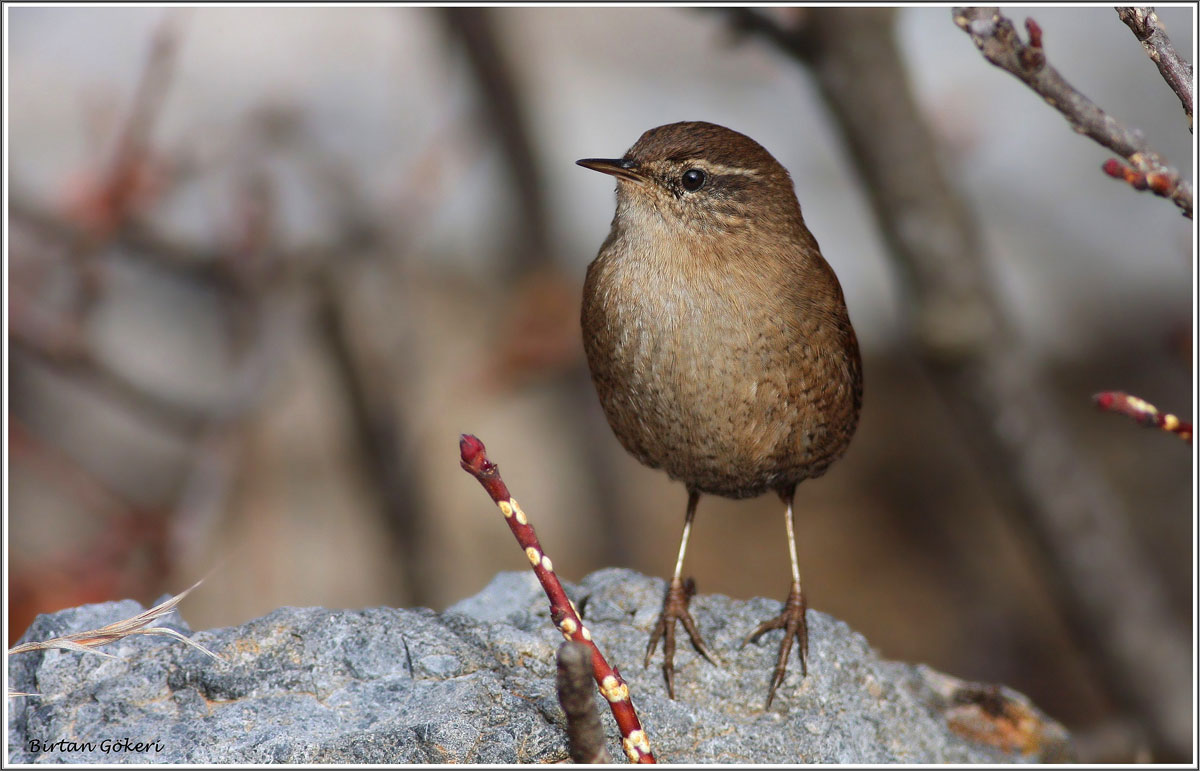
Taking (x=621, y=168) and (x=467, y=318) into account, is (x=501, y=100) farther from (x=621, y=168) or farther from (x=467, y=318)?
(x=621, y=168)

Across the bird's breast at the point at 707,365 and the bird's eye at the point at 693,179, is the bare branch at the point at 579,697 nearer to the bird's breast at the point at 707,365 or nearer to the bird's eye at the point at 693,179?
the bird's breast at the point at 707,365

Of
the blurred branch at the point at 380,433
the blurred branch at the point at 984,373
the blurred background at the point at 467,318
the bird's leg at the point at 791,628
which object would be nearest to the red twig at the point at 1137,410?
the bird's leg at the point at 791,628

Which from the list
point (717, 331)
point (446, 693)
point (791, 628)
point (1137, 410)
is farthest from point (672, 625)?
point (1137, 410)

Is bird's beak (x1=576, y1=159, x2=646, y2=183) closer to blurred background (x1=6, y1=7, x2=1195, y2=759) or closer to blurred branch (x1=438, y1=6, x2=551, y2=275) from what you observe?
blurred background (x1=6, y1=7, x2=1195, y2=759)

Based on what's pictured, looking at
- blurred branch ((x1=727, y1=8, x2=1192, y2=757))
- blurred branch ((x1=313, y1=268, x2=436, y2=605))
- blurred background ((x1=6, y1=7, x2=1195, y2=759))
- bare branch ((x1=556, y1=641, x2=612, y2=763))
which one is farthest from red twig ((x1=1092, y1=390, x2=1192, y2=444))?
blurred branch ((x1=313, y1=268, x2=436, y2=605))

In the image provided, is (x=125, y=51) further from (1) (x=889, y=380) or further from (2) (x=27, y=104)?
(1) (x=889, y=380)

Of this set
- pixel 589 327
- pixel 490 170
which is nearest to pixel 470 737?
pixel 589 327

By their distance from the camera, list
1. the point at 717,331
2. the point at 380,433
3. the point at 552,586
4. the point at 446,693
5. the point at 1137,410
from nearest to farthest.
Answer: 1. the point at 1137,410
2. the point at 552,586
3. the point at 446,693
4. the point at 717,331
5. the point at 380,433
